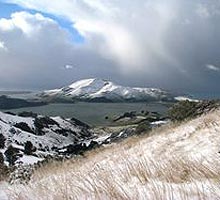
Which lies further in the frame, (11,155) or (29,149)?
(29,149)

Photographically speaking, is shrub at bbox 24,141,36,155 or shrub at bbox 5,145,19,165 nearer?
shrub at bbox 5,145,19,165

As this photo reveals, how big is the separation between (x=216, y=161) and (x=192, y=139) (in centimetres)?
784

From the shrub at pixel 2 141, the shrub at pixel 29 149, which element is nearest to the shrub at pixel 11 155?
the shrub at pixel 29 149

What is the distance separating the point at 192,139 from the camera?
15.8 meters

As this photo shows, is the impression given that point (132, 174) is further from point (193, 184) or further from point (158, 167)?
point (193, 184)

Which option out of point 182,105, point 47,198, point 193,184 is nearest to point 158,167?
point 193,184

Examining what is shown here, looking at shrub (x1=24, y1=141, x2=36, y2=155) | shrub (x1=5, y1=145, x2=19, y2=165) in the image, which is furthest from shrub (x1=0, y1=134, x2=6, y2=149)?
shrub (x1=5, y1=145, x2=19, y2=165)

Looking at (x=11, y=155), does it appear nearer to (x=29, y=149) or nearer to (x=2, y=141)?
(x=29, y=149)

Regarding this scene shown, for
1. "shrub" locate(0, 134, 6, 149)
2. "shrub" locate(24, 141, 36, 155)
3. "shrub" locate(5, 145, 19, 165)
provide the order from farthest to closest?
1. "shrub" locate(0, 134, 6, 149)
2. "shrub" locate(24, 141, 36, 155)
3. "shrub" locate(5, 145, 19, 165)

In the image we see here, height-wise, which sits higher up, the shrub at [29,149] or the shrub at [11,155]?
the shrub at [29,149]

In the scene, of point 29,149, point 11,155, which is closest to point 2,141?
point 29,149

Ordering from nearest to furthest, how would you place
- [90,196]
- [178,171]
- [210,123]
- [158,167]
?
1. [90,196]
2. [178,171]
3. [158,167]
4. [210,123]

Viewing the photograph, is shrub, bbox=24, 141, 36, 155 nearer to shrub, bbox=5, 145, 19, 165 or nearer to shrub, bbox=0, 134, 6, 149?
shrub, bbox=0, 134, 6, 149

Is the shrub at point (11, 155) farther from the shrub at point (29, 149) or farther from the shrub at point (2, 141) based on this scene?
the shrub at point (2, 141)
